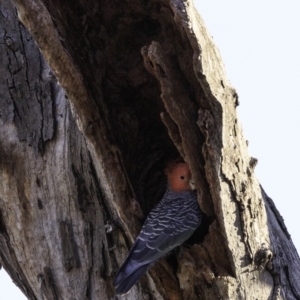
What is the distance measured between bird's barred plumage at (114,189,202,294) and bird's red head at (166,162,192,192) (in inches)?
2.0

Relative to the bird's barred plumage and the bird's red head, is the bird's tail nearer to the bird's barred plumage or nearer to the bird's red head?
the bird's barred plumage

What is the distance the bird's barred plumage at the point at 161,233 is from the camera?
4004 millimetres

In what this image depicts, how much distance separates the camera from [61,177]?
14.8 feet

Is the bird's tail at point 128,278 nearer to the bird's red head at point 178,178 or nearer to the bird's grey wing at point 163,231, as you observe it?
the bird's grey wing at point 163,231

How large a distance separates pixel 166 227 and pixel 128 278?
25.7 inches

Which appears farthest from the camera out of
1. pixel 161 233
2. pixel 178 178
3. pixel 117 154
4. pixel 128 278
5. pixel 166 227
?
pixel 178 178

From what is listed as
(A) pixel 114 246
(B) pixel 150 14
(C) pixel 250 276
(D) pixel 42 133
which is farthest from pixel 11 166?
(C) pixel 250 276

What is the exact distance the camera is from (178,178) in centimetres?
509

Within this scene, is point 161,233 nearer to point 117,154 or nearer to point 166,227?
point 166,227

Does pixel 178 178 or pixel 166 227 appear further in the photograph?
pixel 178 178

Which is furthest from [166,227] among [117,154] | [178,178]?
[117,154]

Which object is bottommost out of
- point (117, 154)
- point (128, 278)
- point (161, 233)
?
point (128, 278)

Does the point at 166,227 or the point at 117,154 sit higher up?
the point at 117,154

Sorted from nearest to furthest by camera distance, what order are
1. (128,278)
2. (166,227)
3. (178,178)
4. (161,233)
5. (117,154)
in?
(117,154), (128,278), (161,233), (166,227), (178,178)
